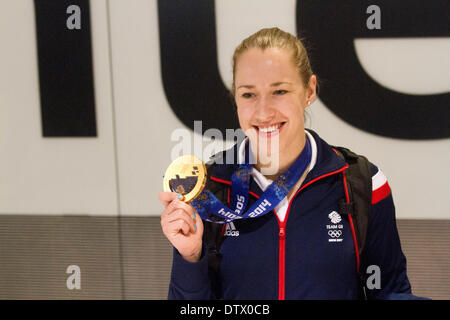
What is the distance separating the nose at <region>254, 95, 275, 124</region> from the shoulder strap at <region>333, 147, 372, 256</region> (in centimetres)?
40

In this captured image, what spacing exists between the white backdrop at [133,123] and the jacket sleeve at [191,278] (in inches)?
64.7

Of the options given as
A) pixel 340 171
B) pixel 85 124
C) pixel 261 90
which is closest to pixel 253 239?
pixel 340 171

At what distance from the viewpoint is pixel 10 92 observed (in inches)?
139

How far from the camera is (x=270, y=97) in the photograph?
1.88 meters

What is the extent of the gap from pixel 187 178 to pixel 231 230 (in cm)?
28

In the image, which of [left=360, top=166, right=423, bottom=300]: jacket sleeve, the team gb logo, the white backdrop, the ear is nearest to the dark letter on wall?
the white backdrop

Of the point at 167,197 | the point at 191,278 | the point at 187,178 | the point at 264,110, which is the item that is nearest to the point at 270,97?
the point at 264,110

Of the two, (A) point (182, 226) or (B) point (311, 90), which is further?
(B) point (311, 90)

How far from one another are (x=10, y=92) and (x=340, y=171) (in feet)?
8.82

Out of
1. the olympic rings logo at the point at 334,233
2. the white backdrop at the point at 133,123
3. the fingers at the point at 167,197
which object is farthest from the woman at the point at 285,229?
the white backdrop at the point at 133,123

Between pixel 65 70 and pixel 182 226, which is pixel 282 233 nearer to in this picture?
pixel 182 226

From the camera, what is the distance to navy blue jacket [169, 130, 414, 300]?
1.80 metres
